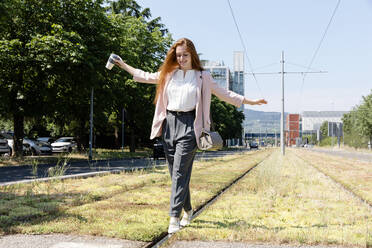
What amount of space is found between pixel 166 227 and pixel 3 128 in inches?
2317

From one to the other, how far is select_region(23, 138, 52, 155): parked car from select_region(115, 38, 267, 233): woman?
26632 mm

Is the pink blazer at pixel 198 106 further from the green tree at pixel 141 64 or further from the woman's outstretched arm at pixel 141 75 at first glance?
the green tree at pixel 141 64

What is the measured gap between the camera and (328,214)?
216 inches

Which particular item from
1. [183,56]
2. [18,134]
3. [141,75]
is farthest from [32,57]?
[183,56]

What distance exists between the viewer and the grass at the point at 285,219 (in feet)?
13.5

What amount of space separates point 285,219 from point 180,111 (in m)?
1.94

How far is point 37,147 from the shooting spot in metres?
29.7

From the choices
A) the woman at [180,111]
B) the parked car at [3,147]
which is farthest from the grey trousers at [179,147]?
the parked car at [3,147]

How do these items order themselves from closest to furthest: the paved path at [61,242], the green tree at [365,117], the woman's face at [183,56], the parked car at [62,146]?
the paved path at [61,242] < the woman's face at [183,56] < the parked car at [62,146] < the green tree at [365,117]

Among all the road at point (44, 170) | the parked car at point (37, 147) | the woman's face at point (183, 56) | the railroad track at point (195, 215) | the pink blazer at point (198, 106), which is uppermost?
the woman's face at point (183, 56)

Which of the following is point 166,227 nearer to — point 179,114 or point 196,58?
point 179,114

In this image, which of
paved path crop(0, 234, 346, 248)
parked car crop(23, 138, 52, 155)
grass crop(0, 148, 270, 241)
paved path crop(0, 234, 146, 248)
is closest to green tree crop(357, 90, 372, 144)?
parked car crop(23, 138, 52, 155)

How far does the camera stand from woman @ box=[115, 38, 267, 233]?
4.34 m

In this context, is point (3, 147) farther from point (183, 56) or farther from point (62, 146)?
point (183, 56)
